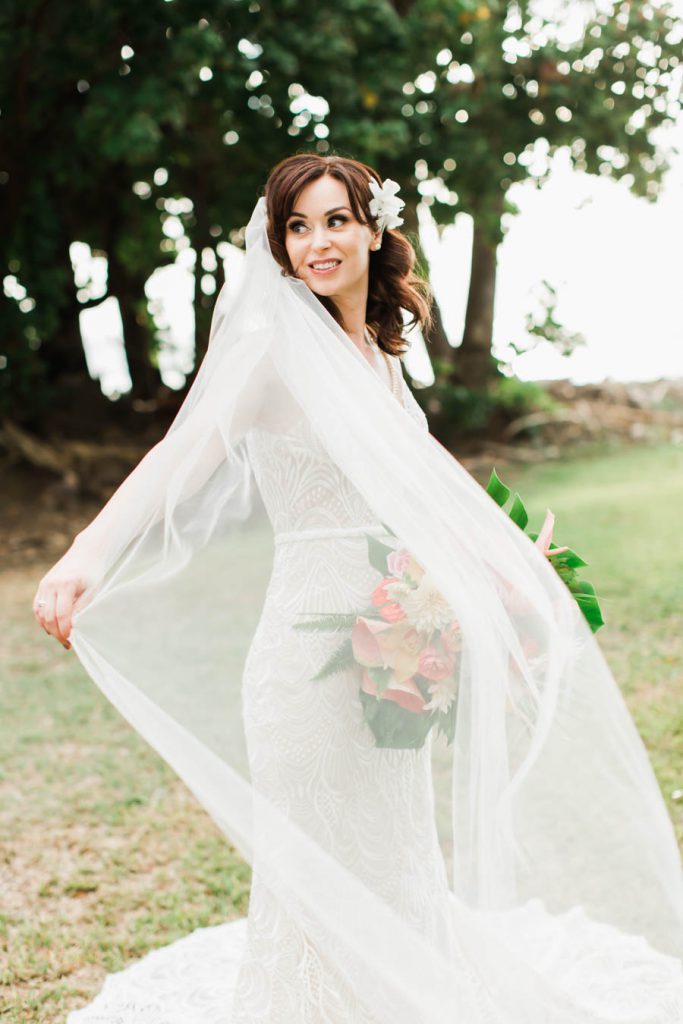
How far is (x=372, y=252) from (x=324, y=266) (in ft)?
1.17

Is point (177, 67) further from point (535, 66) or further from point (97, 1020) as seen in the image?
point (97, 1020)

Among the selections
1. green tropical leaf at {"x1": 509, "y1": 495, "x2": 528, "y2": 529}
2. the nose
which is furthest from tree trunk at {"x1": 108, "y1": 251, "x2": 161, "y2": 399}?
green tropical leaf at {"x1": 509, "y1": 495, "x2": 528, "y2": 529}

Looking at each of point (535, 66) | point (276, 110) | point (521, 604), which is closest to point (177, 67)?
point (276, 110)

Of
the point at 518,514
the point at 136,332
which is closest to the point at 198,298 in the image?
the point at 136,332

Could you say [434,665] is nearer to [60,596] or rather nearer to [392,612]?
[392,612]

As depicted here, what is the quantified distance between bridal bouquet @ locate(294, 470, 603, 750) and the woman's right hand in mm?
530

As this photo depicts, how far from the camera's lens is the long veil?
2195 mm

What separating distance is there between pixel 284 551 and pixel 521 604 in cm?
61

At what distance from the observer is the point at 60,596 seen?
2178mm

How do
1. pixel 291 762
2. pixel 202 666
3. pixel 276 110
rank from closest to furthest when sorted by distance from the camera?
1. pixel 291 762
2. pixel 202 666
3. pixel 276 110

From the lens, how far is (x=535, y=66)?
11.4 meters

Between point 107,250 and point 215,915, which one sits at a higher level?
point 107,250

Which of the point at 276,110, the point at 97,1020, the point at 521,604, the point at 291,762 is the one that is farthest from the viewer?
the point at 276,110

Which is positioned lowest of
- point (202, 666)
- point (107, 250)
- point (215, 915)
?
point (215, 915)
